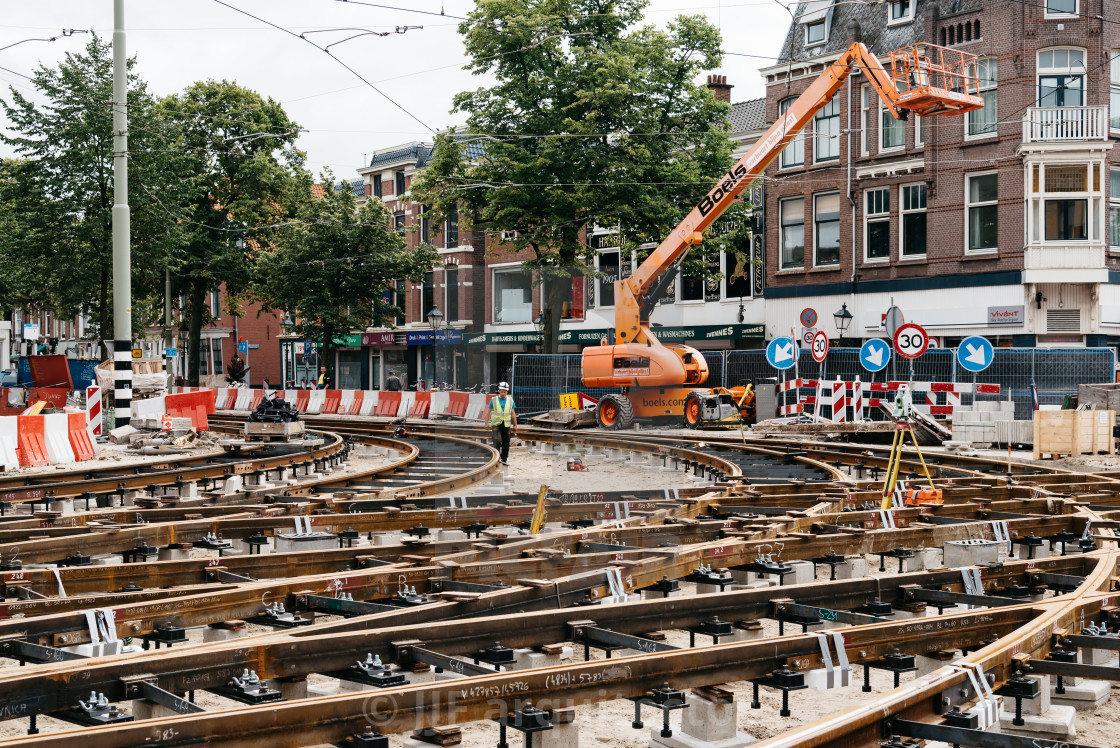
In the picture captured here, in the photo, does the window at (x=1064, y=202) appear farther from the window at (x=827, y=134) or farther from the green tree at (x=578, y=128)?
the green tree at (x=578, y=128)

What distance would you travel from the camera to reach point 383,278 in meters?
49.1

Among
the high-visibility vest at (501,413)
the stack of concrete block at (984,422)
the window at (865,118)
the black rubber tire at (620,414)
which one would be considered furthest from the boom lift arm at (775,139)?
the high-visibility vest at (501,413)

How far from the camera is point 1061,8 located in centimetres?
3294

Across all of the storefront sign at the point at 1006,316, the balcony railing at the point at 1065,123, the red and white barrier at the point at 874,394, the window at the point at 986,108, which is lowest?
the red and white barrier at the point at 874,394

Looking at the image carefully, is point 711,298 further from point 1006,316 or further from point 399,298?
point 399,298

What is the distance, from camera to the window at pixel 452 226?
4071 centimetres

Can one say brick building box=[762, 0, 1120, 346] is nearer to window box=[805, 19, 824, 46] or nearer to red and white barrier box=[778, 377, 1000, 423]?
window box=[805, 19, 824, 46]

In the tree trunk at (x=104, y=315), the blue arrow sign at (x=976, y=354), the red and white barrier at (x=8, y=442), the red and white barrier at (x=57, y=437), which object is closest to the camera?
the red and white barrier at (x=8, y=442)

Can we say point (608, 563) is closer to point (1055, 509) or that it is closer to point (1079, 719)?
point (1079, 719)

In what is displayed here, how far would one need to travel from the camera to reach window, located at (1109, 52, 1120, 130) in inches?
1299

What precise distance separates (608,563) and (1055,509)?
18.8ft

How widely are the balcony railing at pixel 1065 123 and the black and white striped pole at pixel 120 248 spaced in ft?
78.7

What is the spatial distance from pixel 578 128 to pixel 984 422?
56.1ft

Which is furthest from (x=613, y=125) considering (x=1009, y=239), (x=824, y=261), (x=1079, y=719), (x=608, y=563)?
(x=1079, y=719)
